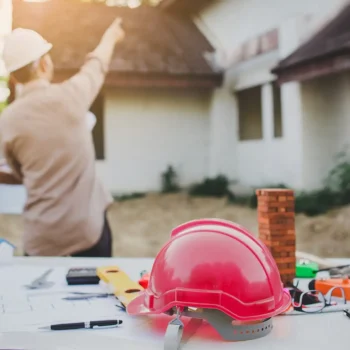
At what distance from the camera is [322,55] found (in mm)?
2766

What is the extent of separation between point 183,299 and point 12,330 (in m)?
0.26

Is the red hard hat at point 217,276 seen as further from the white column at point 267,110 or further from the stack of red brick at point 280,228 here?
the white column at point 267,110

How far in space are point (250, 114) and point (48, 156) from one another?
4.17 ft

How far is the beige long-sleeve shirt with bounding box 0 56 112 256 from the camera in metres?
2.25

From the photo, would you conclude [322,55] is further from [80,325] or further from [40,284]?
[80,325]

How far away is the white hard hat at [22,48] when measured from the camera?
2.30 metres

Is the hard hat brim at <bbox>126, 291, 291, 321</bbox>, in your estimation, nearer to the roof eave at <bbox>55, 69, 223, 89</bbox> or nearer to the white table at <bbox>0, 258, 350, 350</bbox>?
the white table at <bbox>0, 258, 350, 350</bbox>

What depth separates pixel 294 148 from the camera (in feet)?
9.35

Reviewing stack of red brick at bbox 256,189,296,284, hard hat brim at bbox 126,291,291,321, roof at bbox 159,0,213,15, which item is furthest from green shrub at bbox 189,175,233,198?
hard hat brim at bbox 126,291,291,321

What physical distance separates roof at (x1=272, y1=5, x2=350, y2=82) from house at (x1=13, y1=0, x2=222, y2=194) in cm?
42

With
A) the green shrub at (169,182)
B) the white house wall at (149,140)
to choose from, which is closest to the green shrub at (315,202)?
the white house wall at (149,140)

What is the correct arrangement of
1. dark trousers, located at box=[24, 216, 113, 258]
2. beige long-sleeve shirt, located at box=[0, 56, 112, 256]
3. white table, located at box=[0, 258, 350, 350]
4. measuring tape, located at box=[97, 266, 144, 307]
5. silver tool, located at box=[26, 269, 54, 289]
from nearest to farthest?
white table, located at box=[0, 258, 350, 350]
measuring tape, located at box=[97, 266, 144, 307]
silver tool, located at box=[26, 269, 54, 289]
beige long-sleeve shirt, located at box=[0, 56, 112, 256]
dark trousers, located at box=[24, 216, 113, 258]

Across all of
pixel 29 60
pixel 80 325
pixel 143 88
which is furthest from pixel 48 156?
pixel 80 325

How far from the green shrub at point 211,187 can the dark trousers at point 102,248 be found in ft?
1.87
